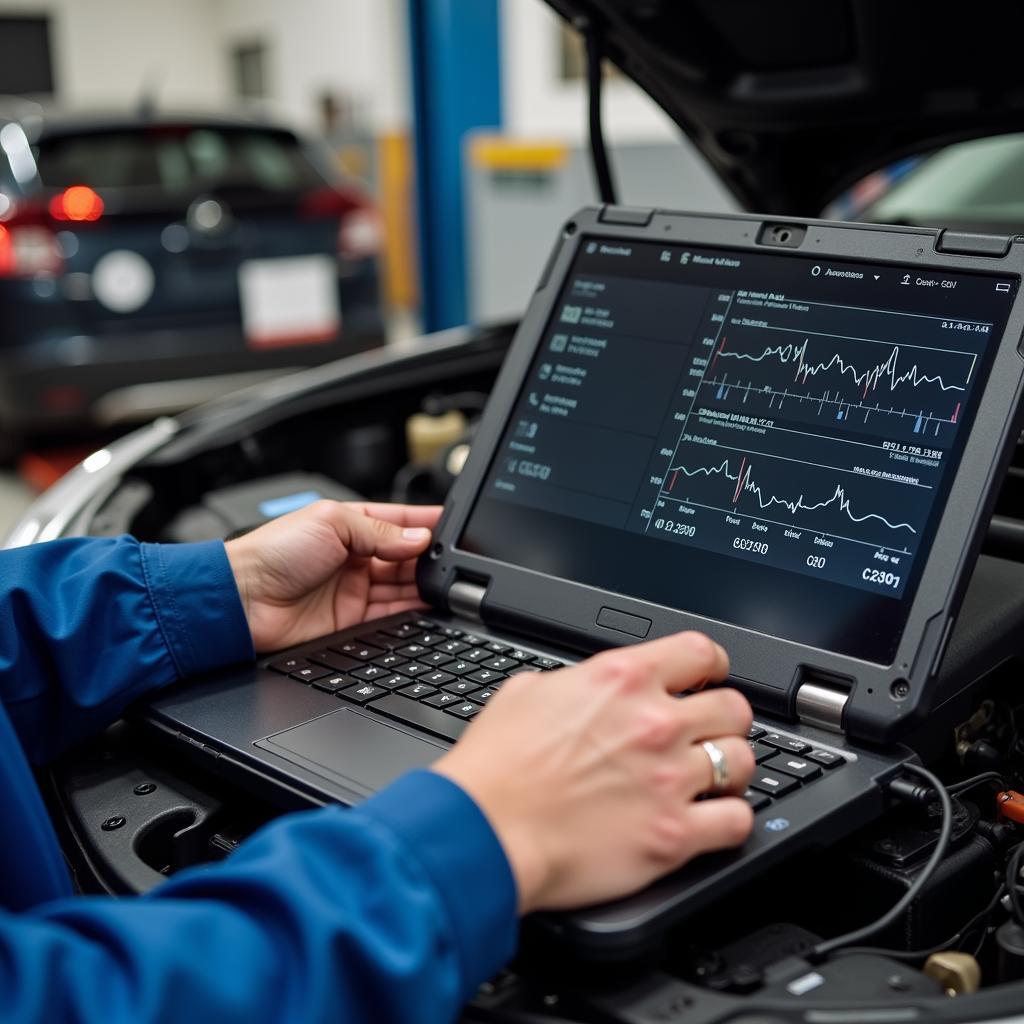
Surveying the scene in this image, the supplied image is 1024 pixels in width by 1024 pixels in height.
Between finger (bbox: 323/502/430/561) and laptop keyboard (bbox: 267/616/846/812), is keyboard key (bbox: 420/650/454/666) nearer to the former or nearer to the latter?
laptop keyboard (bbox: 267/616/846/812)

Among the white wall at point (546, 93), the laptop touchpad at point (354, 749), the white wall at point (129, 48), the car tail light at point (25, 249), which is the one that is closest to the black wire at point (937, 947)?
the laptop touchpad at point (354, 749)

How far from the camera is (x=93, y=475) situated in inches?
48.4

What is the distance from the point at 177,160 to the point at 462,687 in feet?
10.4

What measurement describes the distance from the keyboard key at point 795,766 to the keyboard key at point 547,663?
18 centimetres

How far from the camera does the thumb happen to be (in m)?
0.95

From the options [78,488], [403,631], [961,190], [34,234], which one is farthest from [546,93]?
[403,631]

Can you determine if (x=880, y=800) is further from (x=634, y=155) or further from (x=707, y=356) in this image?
(x=634, y=155)

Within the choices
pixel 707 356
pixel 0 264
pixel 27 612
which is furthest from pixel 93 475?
pixel 0 264

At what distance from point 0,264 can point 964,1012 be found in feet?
10.6

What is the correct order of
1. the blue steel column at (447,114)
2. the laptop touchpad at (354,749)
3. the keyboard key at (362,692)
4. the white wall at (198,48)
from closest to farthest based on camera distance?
the laptop touchpad at (354,749) < the keyboard key at (362,692) < the blue steel column at (447,114) < the white wall at (198,48)

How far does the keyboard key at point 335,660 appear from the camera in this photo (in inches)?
33.7

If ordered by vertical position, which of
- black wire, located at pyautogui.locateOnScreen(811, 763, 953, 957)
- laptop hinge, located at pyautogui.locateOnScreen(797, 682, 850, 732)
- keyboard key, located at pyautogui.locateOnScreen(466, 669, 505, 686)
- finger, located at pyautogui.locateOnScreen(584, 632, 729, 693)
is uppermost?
finger, located at pyautogui.locateOnScreen(584, 632, 729, 693)

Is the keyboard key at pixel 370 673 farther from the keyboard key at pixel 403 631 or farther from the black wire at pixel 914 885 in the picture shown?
the black wire at pixel 914 885

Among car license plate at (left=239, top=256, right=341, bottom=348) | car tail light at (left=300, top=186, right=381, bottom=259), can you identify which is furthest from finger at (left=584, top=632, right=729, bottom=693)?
car tail light at (left=300, top=186, right=381, bottom=259)
